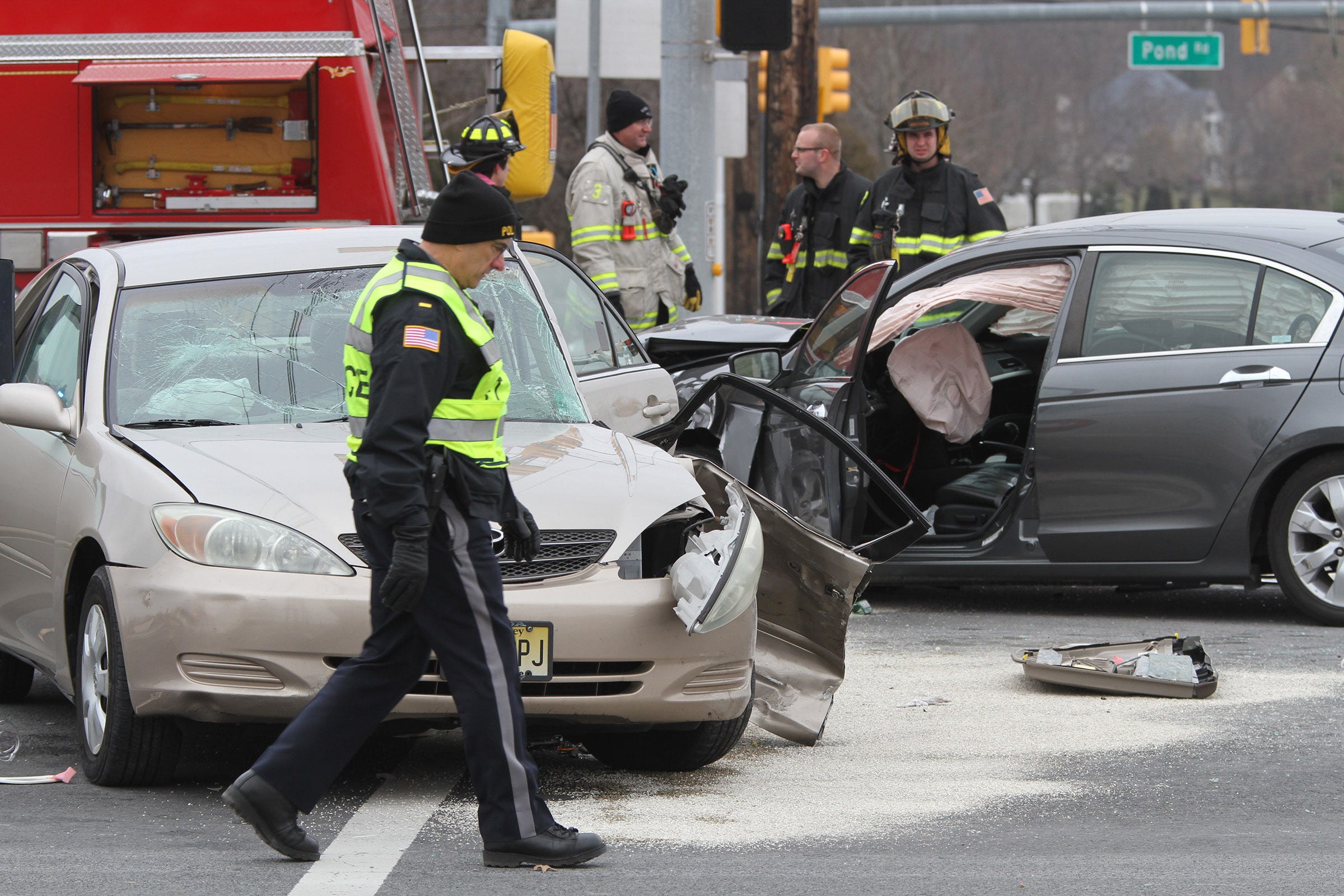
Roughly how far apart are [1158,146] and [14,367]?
300 feet

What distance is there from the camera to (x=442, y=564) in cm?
466

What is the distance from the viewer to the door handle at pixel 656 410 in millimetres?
7902

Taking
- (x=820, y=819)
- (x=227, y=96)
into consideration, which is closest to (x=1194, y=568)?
(x=820, y=819)

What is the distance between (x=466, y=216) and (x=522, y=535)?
2.83 feet

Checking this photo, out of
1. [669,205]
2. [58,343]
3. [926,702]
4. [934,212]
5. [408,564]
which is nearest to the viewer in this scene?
[408,564]

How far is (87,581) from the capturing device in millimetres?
5766

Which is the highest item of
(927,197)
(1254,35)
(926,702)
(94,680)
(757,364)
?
(1254,35)

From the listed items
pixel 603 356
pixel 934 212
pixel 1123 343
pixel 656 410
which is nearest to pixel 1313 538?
pixel 1123 343

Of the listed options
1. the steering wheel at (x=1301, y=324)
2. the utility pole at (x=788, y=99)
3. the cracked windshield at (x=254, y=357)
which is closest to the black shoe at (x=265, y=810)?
the cracked windshield at (x=254, y=357)

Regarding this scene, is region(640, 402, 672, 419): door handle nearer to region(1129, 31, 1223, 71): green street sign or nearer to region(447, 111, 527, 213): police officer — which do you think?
region(447, 111, 527, 213): police officer

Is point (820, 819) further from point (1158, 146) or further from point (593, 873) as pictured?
point (1158, 146)

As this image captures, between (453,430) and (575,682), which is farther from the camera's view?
(575,682)

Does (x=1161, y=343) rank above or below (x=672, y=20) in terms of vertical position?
below

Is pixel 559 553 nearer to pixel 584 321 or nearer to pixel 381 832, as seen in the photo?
pixel 381 832
